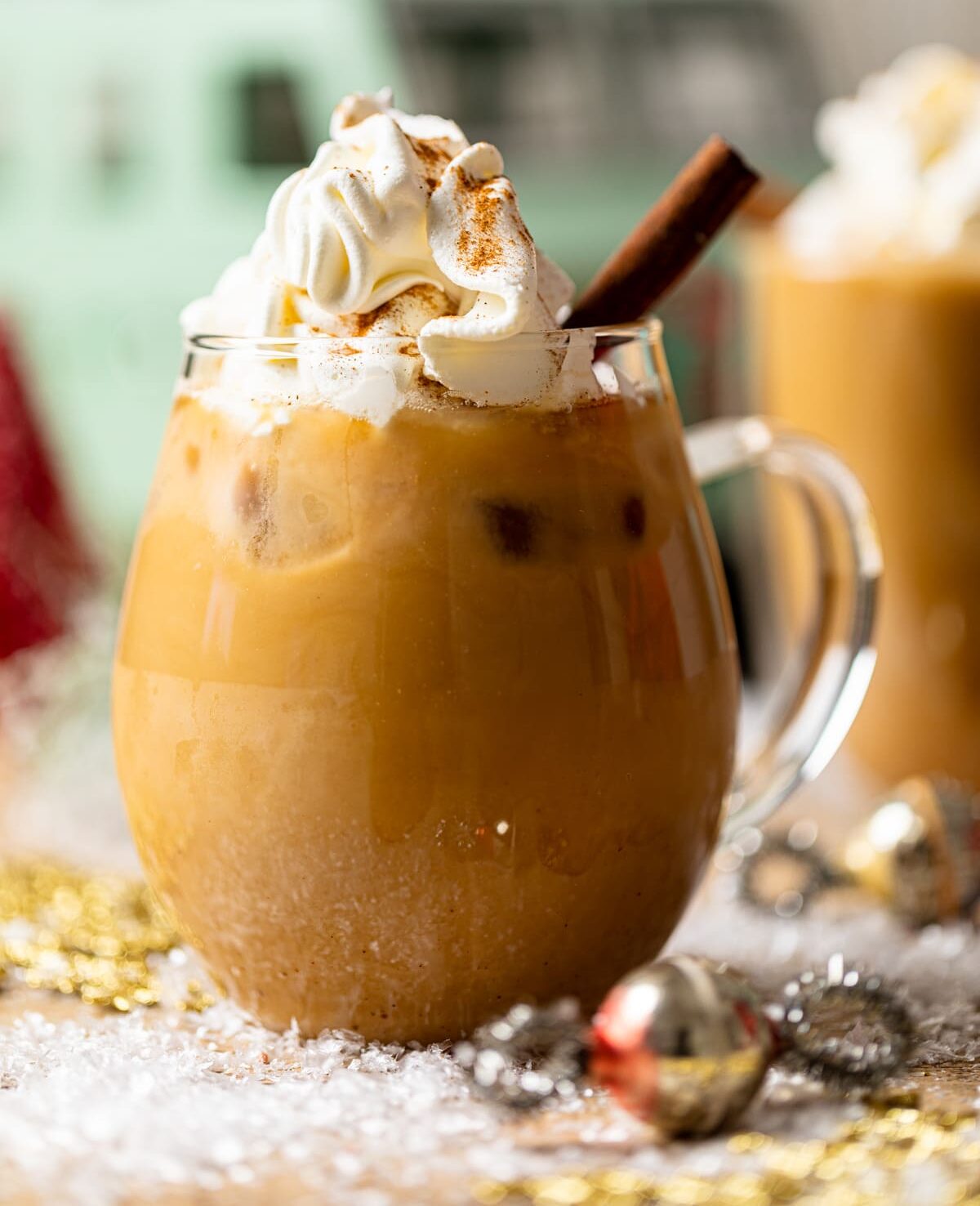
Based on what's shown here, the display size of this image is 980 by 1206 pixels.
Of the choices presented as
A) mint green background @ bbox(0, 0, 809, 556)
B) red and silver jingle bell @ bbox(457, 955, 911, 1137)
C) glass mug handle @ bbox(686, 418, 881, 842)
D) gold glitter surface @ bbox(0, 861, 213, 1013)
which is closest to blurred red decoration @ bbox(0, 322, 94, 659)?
gold glitter surface @ bbox(0, 861, 213, 1013)

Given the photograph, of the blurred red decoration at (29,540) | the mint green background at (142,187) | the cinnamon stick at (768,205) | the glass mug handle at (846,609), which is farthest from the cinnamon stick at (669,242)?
the mint green background at (142,187)

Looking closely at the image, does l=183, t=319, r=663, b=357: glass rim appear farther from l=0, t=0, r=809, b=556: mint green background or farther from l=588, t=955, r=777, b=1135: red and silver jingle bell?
l=0, t=0, r=809, b=556: mint green background

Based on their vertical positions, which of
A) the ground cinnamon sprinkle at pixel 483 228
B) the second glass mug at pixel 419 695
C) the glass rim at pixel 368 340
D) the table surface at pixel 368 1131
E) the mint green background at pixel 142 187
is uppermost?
the mint green background at pixel 142 187

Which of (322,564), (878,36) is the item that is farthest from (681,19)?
(322,564)

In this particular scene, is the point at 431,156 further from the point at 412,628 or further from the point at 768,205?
the point at 768,205

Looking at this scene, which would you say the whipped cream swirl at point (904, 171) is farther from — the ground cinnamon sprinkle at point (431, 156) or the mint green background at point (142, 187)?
the mint green background at point (142, 187)

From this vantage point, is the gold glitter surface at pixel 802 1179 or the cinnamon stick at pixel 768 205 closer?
the gold glitter surface at pixel 802 1179

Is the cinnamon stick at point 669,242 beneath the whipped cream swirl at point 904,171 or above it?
beneath

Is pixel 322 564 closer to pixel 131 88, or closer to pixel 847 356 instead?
pixel 847 356
